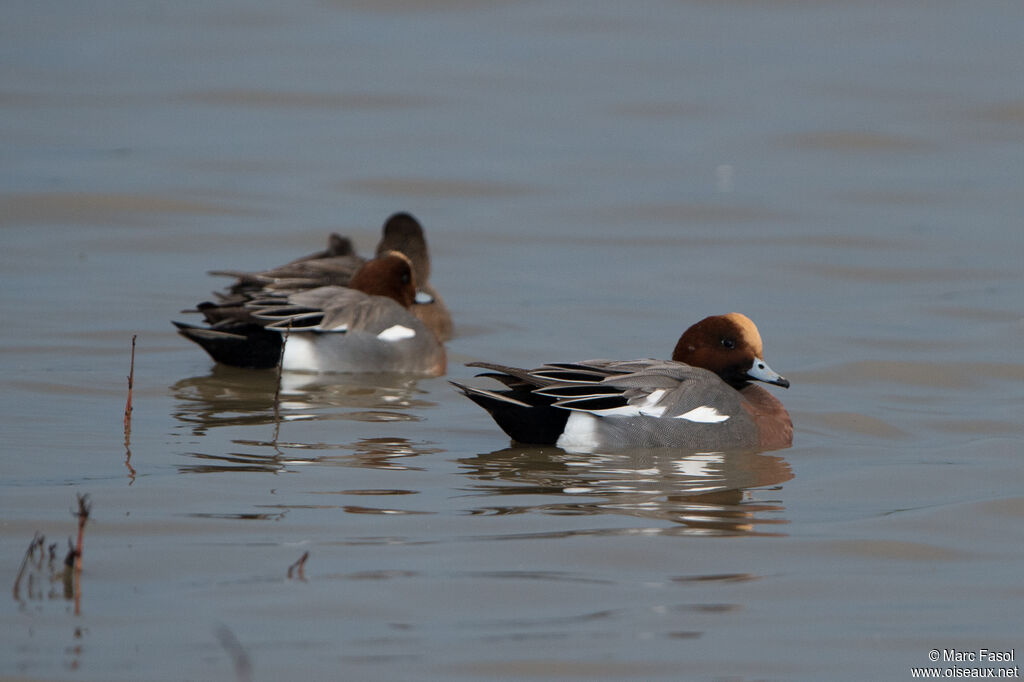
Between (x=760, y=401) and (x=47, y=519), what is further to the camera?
(x=760, y=401)

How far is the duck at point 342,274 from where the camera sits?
9336mm

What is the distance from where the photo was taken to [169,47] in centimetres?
2109

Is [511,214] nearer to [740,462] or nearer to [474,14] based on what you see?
[740,462]

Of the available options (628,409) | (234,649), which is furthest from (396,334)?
(234,649)

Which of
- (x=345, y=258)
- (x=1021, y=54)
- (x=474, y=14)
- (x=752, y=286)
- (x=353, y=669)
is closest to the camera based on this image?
(x=353, y=669)

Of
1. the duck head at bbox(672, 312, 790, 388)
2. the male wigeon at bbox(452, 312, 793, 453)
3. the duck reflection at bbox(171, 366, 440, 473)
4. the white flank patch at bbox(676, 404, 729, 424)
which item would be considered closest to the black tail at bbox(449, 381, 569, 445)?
the male wigeon at bbox(452, 312, 793, 453)

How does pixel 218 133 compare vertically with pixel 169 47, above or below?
below

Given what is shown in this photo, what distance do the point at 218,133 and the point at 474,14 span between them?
6772mm

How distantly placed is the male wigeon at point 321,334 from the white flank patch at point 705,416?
2.48 meters

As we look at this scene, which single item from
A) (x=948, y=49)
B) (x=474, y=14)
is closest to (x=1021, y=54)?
(x=948, y=49)

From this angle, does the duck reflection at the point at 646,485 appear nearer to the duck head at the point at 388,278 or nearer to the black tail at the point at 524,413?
the black tail at the point at 524,413

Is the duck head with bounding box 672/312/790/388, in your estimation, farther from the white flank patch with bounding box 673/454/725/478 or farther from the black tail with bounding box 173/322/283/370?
the black tail with bounding box 173/322/283/370

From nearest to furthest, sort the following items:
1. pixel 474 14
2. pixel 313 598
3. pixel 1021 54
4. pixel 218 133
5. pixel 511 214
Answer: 1. pixel 313 598
2. pixel 511 214
3. pixel 218 133
4. pixel 1021 54
5. pixel 474 14

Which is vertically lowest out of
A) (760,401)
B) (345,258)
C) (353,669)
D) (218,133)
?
(353,669)
